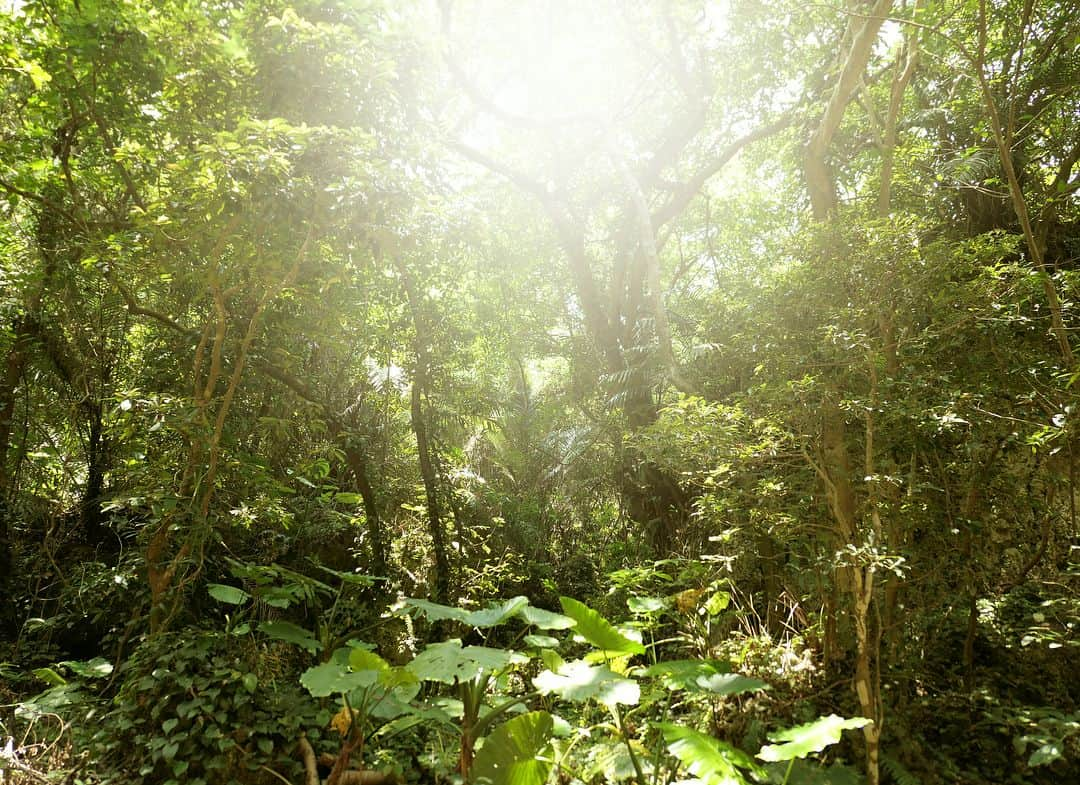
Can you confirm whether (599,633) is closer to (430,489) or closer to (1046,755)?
(1046,755)

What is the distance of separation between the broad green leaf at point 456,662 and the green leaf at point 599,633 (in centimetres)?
31

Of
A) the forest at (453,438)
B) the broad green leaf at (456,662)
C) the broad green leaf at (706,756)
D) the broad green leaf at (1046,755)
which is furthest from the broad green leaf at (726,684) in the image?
the broad green leaf at (1046,755)

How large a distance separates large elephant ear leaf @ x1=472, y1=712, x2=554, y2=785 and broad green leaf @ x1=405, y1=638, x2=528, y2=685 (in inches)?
9.7

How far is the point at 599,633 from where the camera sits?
254cm

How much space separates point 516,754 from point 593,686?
0.45 meters

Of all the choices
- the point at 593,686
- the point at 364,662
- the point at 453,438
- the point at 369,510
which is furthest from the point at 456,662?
the point at 453,438

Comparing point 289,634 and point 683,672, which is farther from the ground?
point 289,634

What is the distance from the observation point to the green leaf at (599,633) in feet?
8.12

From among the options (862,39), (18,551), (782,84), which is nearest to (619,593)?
(862,39)

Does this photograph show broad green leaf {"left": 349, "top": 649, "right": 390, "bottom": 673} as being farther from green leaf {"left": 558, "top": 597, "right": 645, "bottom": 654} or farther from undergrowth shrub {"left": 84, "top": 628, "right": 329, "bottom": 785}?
green leaf {"left": 558, "top": 597, "right": 645, "bottom": 654}

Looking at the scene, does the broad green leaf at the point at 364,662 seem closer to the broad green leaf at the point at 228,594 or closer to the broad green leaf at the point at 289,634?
the broad green leaf at the point at 289,634

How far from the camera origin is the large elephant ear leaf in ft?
7.32

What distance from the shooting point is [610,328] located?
7.33 m

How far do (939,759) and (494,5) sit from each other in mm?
7958
